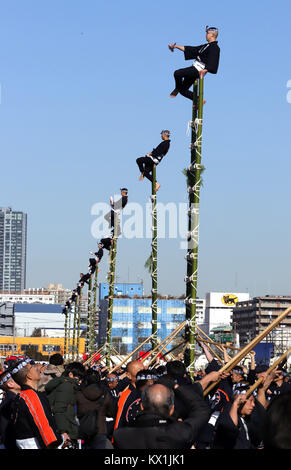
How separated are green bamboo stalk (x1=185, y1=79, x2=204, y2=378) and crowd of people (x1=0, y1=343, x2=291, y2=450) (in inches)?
107

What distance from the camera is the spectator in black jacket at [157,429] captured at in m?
6.57

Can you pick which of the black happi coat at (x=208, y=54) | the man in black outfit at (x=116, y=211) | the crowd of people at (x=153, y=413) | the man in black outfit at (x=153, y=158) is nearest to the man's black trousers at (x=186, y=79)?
the black happi coat at (x=208, y=54)

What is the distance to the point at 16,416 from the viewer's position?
9141mm

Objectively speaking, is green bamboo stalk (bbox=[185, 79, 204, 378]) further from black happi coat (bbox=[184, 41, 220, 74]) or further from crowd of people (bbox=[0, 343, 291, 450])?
crowd of people (bbox=[0, 343, 291, 450])

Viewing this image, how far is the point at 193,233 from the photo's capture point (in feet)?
60.2

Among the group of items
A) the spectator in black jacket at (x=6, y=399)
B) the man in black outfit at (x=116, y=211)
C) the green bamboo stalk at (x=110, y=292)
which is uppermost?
the man in black outfit at (x=116, y=211)

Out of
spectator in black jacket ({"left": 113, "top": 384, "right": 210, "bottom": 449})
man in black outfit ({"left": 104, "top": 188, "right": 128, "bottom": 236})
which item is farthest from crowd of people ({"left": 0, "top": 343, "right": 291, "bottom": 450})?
man in black outfit ({"left": 104, "top": 188, "right": 128, "bottom": 236})

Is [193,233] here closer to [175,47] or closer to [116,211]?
[175,47]

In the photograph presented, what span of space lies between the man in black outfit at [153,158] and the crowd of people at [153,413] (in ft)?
42.2

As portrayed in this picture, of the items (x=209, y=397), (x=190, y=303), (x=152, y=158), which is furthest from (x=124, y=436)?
(x=152, y=158)

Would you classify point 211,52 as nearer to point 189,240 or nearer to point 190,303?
point 189,240

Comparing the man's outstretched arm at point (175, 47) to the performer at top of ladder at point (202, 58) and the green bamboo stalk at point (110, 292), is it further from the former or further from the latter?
the green bamboo stalk at point (110, 292)

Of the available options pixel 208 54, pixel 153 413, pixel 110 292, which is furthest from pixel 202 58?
pixel 110 292

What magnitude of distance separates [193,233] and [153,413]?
11.7 meters
